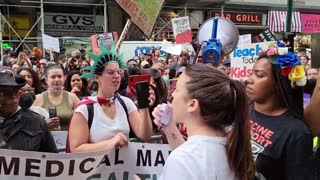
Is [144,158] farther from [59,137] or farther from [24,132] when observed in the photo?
[59,137]

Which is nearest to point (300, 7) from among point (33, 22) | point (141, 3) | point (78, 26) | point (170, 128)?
point (78, 26)

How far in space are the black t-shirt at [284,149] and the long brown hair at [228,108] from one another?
510 mm

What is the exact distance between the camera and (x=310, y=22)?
27.5 meters

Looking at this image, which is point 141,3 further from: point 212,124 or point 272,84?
point 212,124

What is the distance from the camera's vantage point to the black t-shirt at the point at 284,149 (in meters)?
2.40

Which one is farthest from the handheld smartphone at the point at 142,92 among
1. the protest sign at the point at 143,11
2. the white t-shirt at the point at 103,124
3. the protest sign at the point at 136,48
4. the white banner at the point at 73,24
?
the white banner at the point at 73,24

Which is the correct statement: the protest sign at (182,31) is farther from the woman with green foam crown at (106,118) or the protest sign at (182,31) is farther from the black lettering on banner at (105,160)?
the black lettering on banner at (105,160)

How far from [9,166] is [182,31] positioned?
11.0 m

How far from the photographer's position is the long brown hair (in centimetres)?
190

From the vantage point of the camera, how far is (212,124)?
75.6 inches

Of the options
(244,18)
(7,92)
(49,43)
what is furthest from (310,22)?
(7,92)

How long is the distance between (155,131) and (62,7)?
18168mm

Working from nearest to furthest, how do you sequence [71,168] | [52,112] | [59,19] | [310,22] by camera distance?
[71,168] → [52,112] → [59,19] → [310,22]

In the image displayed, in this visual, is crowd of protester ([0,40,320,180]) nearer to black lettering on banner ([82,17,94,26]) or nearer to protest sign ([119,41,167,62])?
protest sign ([119,41,167,62])
